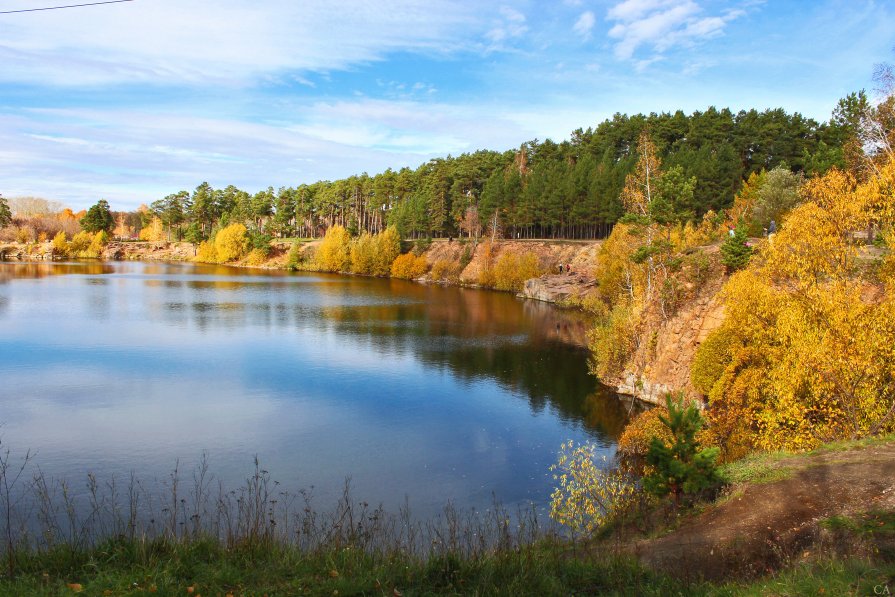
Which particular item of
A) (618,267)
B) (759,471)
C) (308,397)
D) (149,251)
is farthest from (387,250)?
(759,471)

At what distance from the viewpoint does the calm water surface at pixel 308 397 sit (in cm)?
2111

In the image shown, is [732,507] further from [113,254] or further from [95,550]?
[113,254]

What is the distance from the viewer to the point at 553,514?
18141 millimetres

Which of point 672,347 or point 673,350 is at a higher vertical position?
point 672,347

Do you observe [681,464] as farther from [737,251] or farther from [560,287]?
[560,287]

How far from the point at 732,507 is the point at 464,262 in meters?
86.4

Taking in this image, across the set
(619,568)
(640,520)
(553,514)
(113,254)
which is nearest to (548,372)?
(553,514)

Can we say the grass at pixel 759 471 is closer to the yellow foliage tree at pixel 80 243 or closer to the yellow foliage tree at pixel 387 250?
the yellow foliage tree at pixel 387 250

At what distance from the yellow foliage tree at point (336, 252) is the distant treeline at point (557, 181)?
33.6ft

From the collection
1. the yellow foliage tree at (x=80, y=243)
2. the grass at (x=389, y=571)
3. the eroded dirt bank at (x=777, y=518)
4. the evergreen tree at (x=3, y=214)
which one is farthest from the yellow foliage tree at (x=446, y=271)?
the evergreen tree at (x=3, y=214)

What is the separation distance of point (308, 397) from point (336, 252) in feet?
289

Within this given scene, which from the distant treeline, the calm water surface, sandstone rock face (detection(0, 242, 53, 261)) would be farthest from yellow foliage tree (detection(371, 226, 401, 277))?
sandstone rock face (detection(0, 242, 53, 261))

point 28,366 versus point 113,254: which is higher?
point 113,254

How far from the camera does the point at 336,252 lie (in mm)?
115250
